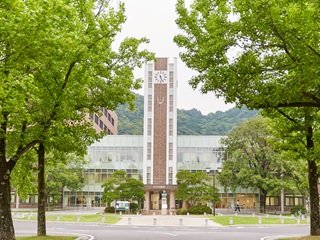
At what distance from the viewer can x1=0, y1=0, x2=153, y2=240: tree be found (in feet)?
35.2

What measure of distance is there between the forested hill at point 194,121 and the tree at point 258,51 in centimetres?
6771

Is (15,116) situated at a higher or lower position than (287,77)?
lower

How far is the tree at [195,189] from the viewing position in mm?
49594

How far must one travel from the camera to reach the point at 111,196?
50531 mm

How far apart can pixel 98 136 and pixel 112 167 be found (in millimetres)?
47340

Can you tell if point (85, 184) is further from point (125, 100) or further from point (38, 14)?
point (38, 14)

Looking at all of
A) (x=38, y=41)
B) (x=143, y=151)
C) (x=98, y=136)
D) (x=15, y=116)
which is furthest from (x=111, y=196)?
(x=38, y=41)

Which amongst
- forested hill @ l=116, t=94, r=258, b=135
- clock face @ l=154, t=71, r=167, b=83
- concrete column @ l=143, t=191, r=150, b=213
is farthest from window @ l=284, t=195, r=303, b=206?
clock face @ l=154, t=71, r=167, b=83

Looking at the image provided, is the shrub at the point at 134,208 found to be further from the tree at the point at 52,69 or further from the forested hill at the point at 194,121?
the tree at the point at 52,69

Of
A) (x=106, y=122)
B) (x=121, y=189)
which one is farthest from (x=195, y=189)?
(x=106, y=122)

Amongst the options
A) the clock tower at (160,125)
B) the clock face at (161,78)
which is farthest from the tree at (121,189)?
the clock face at (161,78)

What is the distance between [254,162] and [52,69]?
138ft

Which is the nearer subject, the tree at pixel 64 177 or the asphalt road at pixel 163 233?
the asphalt road at pixel 163 233

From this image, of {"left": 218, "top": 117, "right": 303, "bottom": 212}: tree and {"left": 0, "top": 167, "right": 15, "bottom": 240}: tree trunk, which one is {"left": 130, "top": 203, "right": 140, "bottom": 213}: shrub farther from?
{"left": 0, "top": 167, "right": 15, "bottom": 240}: tree trunk
